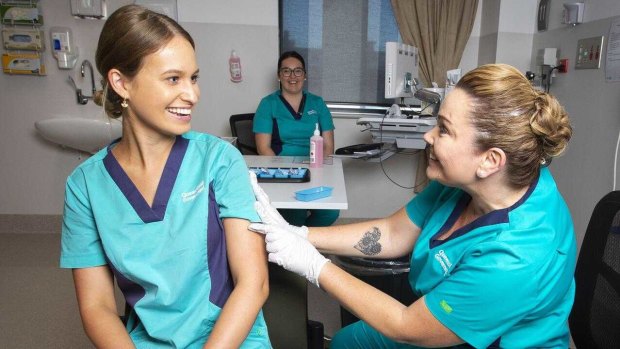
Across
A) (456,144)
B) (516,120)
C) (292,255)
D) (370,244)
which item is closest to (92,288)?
(292,255)

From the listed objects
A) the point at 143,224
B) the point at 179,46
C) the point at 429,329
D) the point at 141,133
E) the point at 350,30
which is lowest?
the point at 429,329

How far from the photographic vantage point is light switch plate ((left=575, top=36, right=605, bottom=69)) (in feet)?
7.26

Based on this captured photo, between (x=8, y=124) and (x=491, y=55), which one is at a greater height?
(x=491, y=55)

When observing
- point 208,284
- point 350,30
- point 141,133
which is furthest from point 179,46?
point 350,30

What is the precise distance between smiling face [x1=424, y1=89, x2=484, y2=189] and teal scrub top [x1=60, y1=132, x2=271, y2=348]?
466 millimetres

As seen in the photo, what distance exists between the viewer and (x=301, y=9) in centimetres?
347

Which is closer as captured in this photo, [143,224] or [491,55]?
[143,224]

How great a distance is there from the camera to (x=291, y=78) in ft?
9.61

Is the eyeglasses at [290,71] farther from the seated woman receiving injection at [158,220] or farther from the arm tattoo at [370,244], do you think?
the seated woman receiving injection at [158,220]

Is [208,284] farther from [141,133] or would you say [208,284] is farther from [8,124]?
[8,124]

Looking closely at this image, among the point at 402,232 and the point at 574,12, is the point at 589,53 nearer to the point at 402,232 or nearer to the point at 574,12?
the point at 574,12

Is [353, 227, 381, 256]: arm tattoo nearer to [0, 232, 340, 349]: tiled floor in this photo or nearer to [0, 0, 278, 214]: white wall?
[0, 232, 340, 349]: tiled floor

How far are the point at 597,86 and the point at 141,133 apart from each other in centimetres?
224

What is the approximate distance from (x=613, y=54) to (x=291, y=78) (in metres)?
1.77
